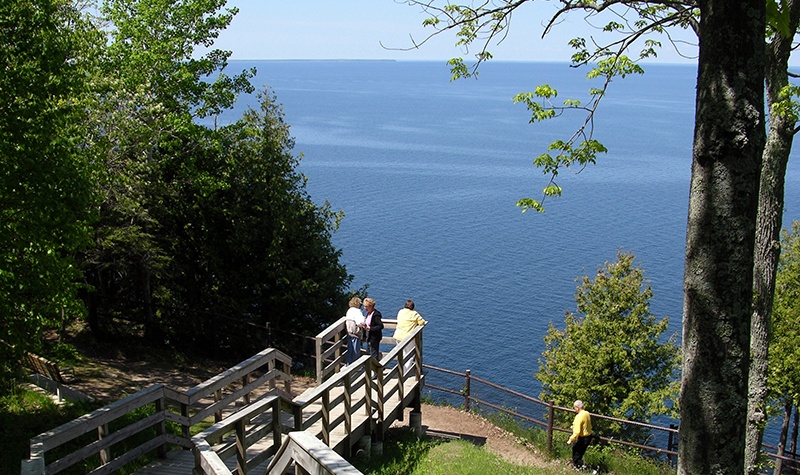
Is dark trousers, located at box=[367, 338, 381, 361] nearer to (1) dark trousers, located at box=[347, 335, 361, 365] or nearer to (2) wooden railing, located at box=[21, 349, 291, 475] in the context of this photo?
(1) dark trousers, located at box=[347, 335, 361, 365]

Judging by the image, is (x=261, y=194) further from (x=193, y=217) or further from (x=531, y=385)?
(x=531, y=385)

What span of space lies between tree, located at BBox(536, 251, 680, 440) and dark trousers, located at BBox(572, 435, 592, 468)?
1668 centimetres

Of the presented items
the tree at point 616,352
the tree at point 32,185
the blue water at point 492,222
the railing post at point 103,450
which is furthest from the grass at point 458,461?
the blue water at point 492,222

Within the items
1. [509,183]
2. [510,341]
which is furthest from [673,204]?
[510,341]

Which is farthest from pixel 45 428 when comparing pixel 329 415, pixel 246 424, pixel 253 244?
pixel 253 244

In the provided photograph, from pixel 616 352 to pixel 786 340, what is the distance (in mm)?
6040

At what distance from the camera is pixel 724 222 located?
3832 millimetres

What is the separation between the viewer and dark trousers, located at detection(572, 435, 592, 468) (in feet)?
43.3

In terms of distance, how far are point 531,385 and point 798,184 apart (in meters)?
47.6

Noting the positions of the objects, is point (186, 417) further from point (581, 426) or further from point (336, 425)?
point (581, 426)

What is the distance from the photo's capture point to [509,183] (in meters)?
83.4

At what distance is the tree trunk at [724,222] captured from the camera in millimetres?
3799

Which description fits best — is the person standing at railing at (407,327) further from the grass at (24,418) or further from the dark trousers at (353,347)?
the grass at (24,418)

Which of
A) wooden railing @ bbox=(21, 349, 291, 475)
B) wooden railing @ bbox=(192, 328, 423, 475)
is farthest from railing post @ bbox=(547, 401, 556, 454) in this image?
wooden railing @ bbox=(21, 349, 291, 475)
